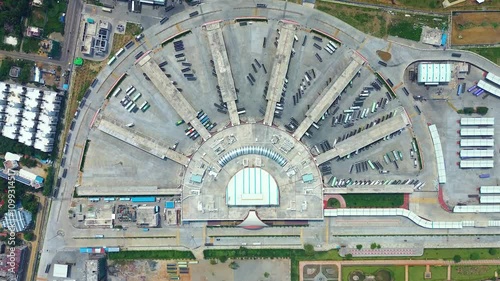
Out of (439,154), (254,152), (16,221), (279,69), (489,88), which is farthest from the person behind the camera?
(489,88)

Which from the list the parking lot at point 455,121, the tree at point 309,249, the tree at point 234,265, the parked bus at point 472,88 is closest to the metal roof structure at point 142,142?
the tree at point 234,265

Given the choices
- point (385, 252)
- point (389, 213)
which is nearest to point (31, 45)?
point (389, 213)

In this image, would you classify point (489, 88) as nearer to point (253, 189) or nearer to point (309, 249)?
point (309, 249)

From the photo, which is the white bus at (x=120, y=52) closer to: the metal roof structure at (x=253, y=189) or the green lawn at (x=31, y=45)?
the green lawn at (x=31, y=45)

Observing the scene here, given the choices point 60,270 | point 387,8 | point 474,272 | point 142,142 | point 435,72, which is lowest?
point 60,270

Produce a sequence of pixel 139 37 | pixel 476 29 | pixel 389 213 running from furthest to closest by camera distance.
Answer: pixel 476 29 < pixel 139 37 < pixel 389 213

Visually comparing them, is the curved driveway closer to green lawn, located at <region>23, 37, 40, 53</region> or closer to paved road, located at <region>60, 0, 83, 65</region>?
paved road, located at <region>60, 0, 83, 65</region>

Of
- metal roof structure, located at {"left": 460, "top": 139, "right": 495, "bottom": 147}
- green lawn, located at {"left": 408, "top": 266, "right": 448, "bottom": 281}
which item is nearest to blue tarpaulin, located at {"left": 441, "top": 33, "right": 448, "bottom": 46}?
metal roof structure, located at {"left": 460, "top": 139, "right": 495, "bottom": 147}

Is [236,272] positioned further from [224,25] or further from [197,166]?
[224,25]
